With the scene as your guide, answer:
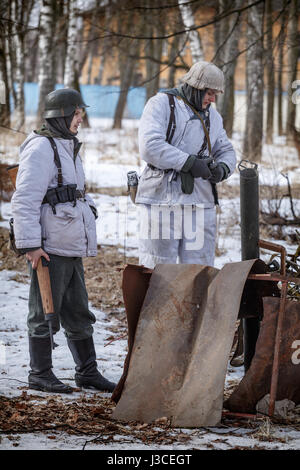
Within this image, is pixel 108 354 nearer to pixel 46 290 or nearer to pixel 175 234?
pixel 175 234

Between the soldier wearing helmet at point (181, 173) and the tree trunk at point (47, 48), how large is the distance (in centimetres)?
1137

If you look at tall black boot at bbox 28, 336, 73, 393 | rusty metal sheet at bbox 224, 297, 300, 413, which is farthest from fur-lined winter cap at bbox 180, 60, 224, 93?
tall black boot at bbox 28, 336, 73, 393

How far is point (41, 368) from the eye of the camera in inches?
171

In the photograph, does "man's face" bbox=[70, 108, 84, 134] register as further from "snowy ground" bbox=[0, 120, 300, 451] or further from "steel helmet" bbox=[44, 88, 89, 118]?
"snowy ground" bbox=[0, 120, 300, 451]

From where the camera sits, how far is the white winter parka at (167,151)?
467 cm

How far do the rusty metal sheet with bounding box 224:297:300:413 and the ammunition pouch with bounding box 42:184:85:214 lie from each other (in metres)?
1.30

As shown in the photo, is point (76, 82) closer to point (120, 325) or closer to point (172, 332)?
point (120, 325)

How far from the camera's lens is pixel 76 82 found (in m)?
20.0

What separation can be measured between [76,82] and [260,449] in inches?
698

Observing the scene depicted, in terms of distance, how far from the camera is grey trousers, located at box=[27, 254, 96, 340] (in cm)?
425

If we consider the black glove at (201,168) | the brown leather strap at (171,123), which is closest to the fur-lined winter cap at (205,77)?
the brown leather strap at (171,123)

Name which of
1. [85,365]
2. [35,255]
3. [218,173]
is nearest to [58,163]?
[35,255]

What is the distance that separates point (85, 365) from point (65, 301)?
1.37ft
